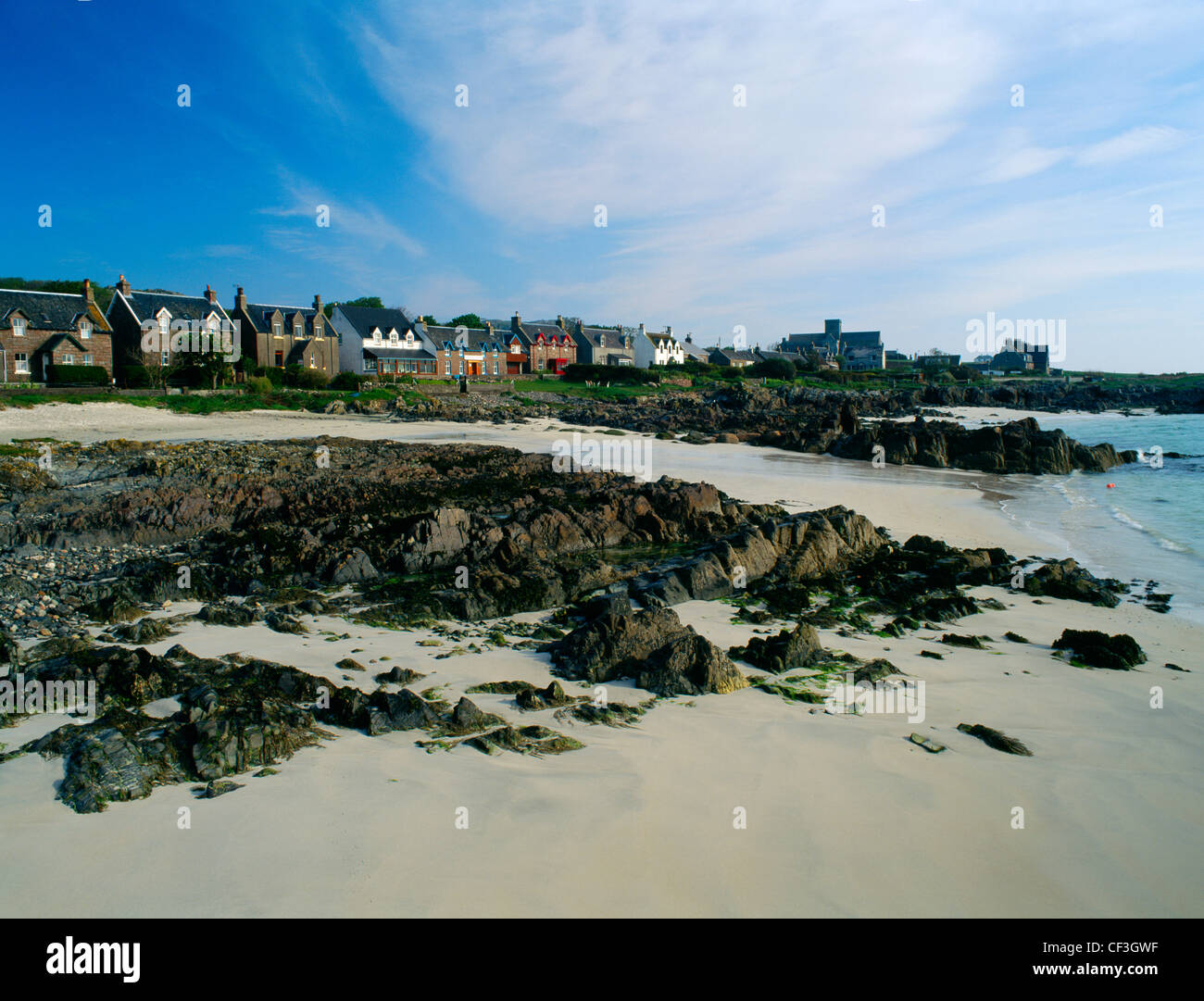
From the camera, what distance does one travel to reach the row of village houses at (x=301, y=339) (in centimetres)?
4603

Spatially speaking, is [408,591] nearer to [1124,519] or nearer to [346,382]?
[1124,519]

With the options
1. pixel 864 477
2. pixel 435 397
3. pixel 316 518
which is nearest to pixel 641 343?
pixel 435 397

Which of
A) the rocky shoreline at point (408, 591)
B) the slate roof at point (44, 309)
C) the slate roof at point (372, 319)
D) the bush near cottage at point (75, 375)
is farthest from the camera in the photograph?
the slate roof at point (372, 319)

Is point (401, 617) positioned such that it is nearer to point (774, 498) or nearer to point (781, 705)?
point (781, 705)

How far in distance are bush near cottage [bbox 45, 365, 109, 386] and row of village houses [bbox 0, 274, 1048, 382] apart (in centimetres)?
132

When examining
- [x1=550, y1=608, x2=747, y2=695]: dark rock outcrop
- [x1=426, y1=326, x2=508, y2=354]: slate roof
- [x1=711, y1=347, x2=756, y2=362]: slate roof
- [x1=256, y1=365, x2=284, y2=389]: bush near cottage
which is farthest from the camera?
[x1=711, y1=347, x2=756, y2=362]: slate roof

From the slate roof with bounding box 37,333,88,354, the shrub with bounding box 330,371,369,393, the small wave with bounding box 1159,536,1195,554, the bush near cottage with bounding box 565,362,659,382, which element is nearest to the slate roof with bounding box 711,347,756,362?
the bush near cottage with bounding box 565,362,659,382

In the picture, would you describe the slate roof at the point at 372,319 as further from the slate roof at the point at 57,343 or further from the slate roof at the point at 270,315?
the slate roof at the point at 57,343

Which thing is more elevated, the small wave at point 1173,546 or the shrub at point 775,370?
the shrub at point 775,370

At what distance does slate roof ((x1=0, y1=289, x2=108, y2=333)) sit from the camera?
4512 cm

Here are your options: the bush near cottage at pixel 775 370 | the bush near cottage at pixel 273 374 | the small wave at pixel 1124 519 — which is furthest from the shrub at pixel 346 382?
the bush near cottage at pixel 775 370

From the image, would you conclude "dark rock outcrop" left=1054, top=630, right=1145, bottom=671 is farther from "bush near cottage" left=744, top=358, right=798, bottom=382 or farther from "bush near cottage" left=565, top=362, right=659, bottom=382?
"bush near cottage" left=744, top=358, right=798, bottom=382

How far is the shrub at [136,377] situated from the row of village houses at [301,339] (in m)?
0.98
